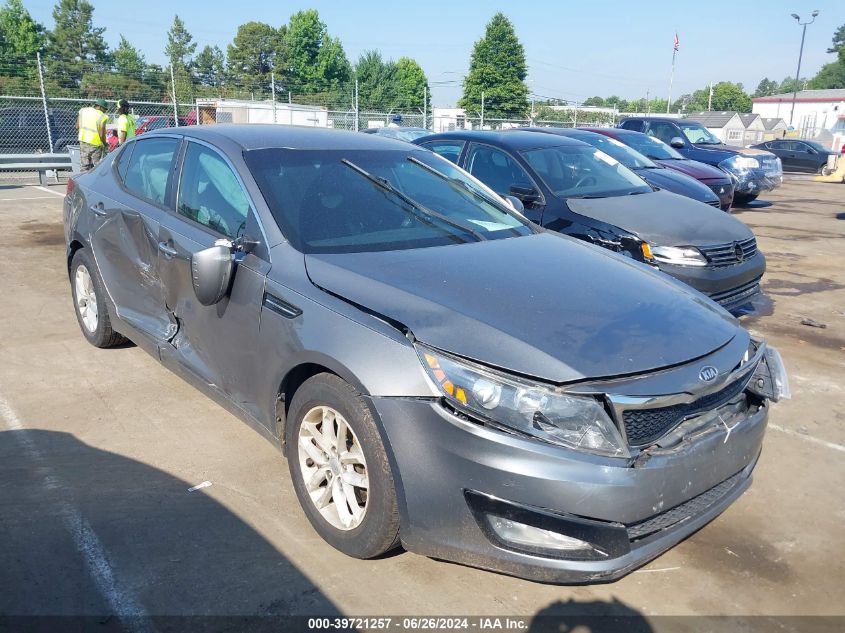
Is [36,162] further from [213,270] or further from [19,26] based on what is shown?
[19,26]

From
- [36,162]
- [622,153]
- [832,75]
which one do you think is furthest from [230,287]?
[832,75]

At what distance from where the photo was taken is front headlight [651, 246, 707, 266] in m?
5.71

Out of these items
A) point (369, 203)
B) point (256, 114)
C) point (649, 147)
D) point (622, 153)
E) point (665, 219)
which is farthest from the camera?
point (256, 114)

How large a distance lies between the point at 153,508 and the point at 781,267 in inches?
330

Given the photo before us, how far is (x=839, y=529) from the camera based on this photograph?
329 centimetres

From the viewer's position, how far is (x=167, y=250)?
12.7 feet

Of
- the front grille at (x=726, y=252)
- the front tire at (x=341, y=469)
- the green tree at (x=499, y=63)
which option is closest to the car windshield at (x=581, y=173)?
the front grille at (x=726, y=252)

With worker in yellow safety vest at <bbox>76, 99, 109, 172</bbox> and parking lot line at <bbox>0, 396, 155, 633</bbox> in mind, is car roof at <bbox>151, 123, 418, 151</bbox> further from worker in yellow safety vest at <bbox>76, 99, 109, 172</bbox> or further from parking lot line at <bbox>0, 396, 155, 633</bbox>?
worker in yellow safety vest at <bbox>76, 99, 109, 172</bbox>

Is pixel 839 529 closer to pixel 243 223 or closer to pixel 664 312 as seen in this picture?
pixel 664 312

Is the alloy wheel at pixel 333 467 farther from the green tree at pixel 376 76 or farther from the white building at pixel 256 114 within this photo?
the green tree at pixel 376 76

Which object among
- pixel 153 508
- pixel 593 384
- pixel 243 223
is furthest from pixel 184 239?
pixel 593 384

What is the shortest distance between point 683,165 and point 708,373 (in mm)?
10222

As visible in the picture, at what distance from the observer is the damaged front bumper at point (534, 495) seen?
7.69 ft

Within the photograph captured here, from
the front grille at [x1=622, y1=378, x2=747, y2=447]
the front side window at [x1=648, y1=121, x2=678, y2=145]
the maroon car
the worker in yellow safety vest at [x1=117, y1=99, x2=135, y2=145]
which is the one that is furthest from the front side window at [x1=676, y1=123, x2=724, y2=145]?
the front grille at [x1=622, y1=378, x2=747, y2=447]
